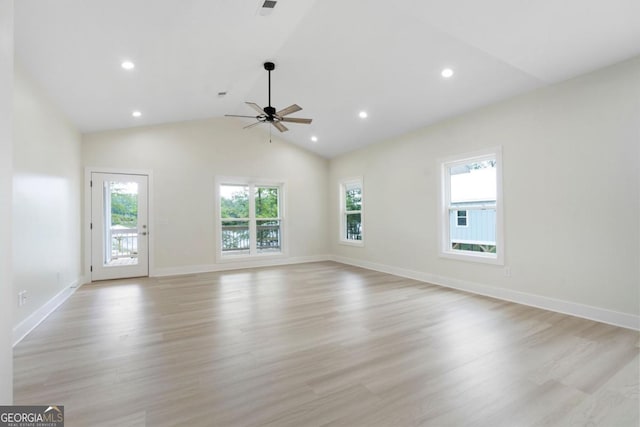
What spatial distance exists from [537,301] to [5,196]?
5018mm

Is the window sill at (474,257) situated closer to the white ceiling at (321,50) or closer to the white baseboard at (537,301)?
the white baseboard at (537,301)

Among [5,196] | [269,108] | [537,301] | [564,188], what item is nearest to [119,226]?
[269,108]

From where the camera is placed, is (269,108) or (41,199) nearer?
(41,199)

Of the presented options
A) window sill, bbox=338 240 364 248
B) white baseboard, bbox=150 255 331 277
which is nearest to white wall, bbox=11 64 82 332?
white baseboard, bbox=150 255 331 277

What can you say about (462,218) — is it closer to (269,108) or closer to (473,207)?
(473,207)

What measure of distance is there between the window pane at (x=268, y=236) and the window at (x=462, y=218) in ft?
13.8

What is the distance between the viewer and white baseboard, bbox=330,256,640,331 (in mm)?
3113

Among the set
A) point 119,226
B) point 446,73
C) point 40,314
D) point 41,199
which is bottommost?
point 40,314

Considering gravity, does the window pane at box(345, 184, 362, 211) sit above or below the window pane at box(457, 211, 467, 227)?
above

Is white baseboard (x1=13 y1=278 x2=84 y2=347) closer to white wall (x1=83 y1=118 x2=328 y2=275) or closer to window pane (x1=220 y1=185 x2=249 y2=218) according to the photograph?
white wall (x1=83 y1=118 x2=328 y2=275)

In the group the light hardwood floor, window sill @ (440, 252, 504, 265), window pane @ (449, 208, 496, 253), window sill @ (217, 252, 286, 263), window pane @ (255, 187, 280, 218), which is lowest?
the light hardwood floor

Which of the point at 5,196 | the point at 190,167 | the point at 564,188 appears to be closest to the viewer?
the point at 5,196

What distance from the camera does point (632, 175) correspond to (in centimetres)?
304

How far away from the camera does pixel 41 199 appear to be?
3.53m
